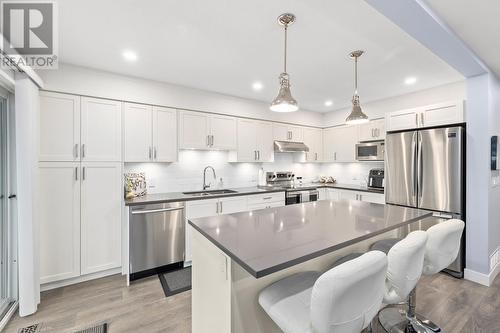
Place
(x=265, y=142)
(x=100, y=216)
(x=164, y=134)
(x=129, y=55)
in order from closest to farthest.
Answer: (x=129, y=55), (x=100, y=216), (x=164, y=134), (x=265, y=142)

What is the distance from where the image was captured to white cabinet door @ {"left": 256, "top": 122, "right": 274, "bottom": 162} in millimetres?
4180

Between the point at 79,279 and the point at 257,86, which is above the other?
the point at 257,86

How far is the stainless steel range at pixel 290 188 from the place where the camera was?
409cm

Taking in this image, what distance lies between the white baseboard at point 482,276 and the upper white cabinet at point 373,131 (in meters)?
2.25

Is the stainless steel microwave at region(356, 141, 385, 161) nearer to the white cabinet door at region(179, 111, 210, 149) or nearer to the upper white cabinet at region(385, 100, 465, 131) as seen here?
the upper white cabinet at region(385, 100, 465, 131)

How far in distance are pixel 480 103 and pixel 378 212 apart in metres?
2.05

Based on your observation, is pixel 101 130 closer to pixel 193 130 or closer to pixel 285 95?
pixel 193 130

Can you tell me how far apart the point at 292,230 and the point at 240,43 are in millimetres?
1855

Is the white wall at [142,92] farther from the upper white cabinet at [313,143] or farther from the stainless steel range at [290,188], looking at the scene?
the stainless steel range at [290,188]

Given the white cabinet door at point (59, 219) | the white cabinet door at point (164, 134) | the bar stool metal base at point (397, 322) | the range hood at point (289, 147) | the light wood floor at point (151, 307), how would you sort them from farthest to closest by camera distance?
1. the range hood at point (289, 147)
2. the white cabinet door at point (164, 134)
3. the white cabinet door at point (59, 219)
4. the light wood floor at point (151, 307)
5. the bar stool metal base at point (397, 322)

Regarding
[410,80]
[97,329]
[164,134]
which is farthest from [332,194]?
[97,329]

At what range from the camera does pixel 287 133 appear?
4574 millimetres

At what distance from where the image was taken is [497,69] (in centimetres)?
264

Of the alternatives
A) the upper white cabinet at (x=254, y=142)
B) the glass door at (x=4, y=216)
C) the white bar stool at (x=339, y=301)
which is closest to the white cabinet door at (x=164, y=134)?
the upper white cabinet at (x=254, y=142)
